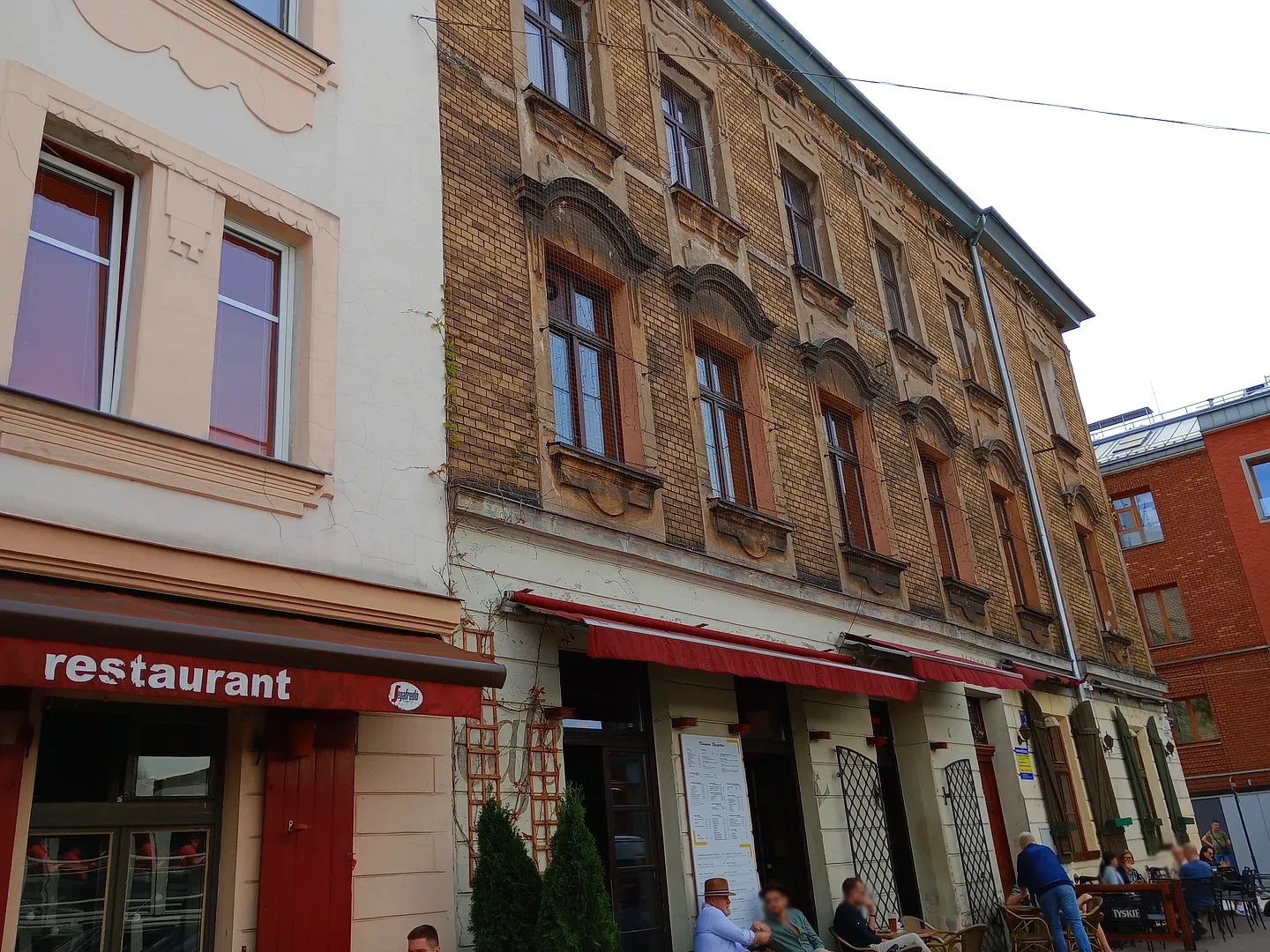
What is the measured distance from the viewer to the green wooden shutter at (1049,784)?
49.4 ft

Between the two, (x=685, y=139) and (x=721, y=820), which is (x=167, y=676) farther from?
(x=685, y=139)

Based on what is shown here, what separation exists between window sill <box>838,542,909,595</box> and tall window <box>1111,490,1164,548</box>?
70.3 ft

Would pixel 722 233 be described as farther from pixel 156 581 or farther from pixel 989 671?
pixel 156 581

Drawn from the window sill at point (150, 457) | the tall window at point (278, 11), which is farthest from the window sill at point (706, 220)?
the window sill at point (150, 457)

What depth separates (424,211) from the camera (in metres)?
8.49

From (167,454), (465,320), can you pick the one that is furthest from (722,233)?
(167,454)

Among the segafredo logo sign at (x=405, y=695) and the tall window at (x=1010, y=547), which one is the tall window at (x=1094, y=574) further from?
the segafredo logo sign at (x=405, y=695)

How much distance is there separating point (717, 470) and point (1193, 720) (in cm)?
2445

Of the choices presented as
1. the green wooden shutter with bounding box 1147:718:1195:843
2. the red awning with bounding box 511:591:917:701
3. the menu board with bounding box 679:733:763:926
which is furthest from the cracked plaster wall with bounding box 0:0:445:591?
the green wooden shutter with bounding box 1147:718:1195:843

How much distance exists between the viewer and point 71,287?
6.30 metres

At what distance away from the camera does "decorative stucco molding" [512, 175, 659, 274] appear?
9.55m

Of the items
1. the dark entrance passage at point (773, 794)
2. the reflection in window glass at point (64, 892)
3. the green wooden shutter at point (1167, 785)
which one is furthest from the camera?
the green wooden shutter at point (1167, 785)

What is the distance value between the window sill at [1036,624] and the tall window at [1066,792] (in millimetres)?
1365

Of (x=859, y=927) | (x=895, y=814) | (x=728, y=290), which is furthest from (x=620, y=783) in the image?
(x=728, y=290)
